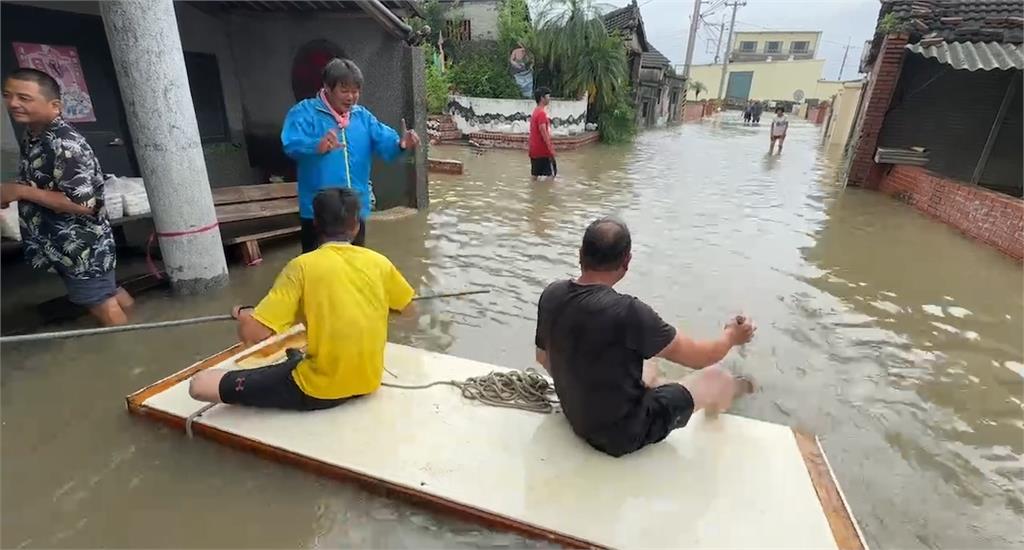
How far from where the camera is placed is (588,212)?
8242mm

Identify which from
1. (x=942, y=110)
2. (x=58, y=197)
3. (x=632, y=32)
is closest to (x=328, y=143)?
(x=58, y=197)

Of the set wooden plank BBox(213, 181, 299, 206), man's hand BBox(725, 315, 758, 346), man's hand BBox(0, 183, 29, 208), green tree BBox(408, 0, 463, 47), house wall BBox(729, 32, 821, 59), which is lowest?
wooden plank BBox(213, 181, 299, 206)

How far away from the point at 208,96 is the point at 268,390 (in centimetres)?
586

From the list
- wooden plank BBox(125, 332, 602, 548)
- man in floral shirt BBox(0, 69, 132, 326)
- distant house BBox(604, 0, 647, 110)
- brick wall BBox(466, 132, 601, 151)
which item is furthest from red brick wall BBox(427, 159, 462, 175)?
distant house BBox(604, 0, 647, 110)

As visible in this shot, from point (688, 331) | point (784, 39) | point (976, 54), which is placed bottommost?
point (688, 331)

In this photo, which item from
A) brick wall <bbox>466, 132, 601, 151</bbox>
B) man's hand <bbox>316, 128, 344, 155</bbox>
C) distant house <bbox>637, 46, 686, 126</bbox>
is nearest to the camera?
man's hand <bbox>316, 128, 344, 155</bbox>

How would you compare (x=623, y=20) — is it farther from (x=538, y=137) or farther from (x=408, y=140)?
(x=408, y=140)

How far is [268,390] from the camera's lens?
109 inches

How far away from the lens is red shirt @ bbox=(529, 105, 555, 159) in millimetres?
9328

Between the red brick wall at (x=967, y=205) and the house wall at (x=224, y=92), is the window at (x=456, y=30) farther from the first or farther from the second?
the red brick wall at (x=967, y=205)

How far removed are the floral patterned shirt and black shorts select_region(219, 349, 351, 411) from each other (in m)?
1.65

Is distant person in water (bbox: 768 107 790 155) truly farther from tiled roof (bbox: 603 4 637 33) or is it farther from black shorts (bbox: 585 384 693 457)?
black shorts (bbox: 585 384 693 457)

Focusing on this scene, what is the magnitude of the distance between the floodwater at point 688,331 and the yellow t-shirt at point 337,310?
488 millimetres

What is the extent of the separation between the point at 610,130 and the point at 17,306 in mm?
17005
